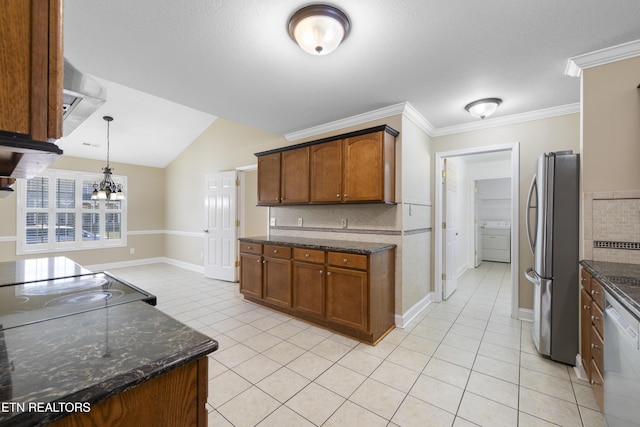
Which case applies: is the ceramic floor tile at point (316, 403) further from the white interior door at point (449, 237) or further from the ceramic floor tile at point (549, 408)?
the white interior door at point (449, 237)

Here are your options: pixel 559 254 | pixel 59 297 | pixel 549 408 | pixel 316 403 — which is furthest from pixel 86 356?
pixel 559 254

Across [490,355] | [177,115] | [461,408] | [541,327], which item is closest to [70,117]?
[461,408]

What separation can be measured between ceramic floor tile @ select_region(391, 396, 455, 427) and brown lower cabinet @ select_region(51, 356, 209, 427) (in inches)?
54.3

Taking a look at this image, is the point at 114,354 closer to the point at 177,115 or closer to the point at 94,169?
the point at 177,115

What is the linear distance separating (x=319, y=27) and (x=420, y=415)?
252cm

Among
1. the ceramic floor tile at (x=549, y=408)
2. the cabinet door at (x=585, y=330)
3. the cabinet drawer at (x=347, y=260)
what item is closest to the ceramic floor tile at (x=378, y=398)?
the ceramic floor tile at (x=549, y=408)

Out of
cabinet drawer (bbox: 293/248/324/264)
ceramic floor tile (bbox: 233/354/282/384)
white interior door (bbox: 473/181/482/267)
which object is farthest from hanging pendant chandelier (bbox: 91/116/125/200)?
white interior door (bbox: 473/181/482/267)

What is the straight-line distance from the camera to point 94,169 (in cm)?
594

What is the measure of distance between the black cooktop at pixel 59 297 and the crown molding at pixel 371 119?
112 inches

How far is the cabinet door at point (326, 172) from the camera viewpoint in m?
3.18

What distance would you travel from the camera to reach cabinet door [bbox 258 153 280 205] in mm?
3824

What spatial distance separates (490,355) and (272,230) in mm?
3148

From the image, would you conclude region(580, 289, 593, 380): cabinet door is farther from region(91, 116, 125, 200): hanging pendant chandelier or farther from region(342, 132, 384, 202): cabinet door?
region(91, 116, 125, 200): hanging pendant chandelier

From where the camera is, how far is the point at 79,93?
3.15ft
